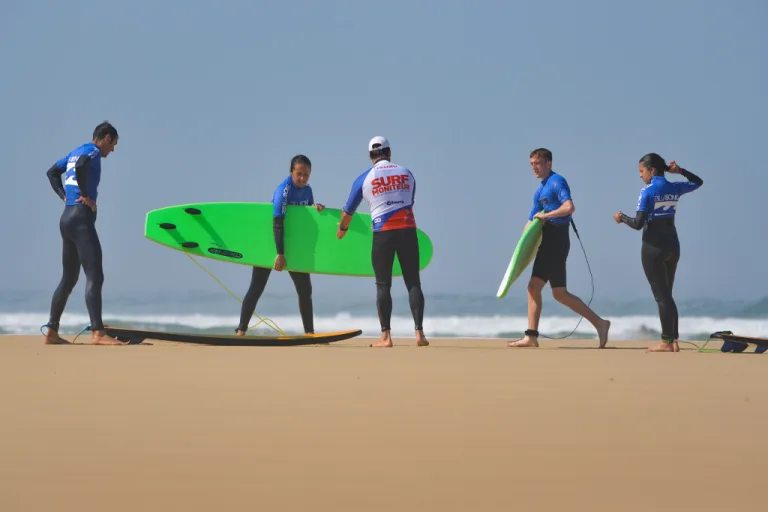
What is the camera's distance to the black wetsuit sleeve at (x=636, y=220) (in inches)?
269

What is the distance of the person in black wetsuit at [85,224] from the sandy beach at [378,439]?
195 cm

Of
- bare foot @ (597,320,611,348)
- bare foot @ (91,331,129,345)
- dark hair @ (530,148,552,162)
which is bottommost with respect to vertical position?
bare foot @ (91,331,129,345)

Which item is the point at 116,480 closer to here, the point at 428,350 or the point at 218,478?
the point at 218,478

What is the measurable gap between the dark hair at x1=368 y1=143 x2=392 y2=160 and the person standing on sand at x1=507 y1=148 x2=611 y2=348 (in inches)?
46.2

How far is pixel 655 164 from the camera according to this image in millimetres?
6957

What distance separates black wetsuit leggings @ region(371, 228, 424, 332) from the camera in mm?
7066

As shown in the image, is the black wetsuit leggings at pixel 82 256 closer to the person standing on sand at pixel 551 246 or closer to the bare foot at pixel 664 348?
the person standing on sand at pixel 551 246

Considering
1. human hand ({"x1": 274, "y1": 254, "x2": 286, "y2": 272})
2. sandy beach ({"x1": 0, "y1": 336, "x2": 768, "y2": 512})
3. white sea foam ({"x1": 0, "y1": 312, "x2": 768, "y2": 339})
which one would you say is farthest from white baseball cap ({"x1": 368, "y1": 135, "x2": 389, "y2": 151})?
white sea foam ({"x1": 0, "y1": 312, "x2": 768, "y2": 339})

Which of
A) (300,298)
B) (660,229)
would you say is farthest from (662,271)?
(300,298)

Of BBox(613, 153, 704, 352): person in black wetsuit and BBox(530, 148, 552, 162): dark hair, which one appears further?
BBox(530, 148, 552, 162): dark hair

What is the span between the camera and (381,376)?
4539 millimetres

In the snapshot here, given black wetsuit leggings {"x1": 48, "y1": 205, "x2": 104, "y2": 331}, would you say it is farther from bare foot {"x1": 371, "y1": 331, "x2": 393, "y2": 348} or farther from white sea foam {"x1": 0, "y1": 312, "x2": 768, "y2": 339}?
white sea foam {"x1": 0, "y1": 312, "x2": 768, "y2": 339}

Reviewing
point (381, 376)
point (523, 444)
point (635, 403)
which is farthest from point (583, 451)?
point (381, 376)

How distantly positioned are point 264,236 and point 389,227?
190 cm
